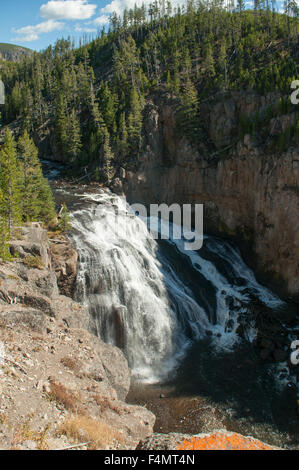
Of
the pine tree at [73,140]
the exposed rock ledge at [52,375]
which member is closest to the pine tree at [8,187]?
the exposed rock ledge at [52,375]

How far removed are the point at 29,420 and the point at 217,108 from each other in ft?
137

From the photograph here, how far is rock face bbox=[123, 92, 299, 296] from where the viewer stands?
108 ft

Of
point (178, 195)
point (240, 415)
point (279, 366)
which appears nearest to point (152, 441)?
point (240, 415)

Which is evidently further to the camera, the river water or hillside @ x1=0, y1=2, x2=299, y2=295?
hillside @ x1=0, y1=2, x2=299, y2=295

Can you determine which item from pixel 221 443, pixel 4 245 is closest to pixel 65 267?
pixel 4 245

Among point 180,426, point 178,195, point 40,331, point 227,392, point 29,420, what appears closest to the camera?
point 29,420

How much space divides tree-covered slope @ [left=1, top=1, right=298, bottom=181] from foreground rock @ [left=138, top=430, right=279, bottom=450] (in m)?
30.5

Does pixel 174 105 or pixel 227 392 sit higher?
pixel 174 105

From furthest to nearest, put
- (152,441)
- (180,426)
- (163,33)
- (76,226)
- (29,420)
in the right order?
(163,33), (76,226), (180,426), (29,420), (152,441)

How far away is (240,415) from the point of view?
64.8 ft

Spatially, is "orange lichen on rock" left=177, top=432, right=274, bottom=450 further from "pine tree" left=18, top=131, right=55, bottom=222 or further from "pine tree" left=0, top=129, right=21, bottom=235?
"pine tree" left=18, top=131, right=55, bottom=222

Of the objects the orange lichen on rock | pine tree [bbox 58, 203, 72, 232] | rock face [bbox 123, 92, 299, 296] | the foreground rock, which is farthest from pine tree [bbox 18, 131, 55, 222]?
the orange lichen on rock

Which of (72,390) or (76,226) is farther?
(76,226)

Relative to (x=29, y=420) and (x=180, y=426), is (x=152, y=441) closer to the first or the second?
(x=29, y=420)
